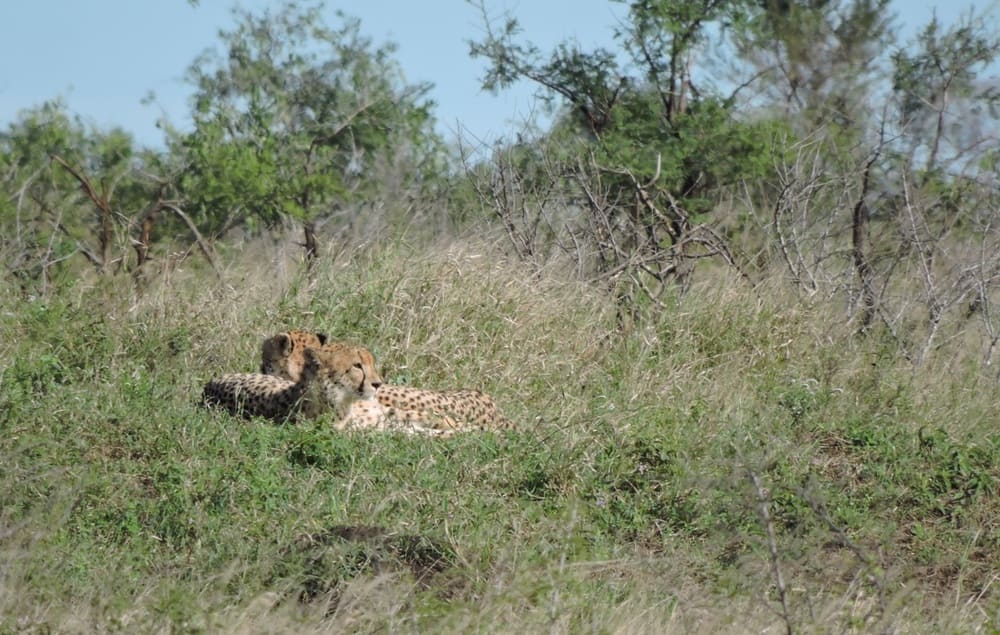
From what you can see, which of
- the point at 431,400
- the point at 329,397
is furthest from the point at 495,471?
the point at 329,397

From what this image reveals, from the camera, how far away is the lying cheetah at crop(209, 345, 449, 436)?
6016mm

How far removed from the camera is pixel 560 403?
6.38 meters

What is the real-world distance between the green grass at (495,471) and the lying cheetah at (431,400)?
0.17m

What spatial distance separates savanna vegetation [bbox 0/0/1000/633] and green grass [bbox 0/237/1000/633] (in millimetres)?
17

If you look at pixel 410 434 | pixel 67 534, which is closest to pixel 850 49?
pixel 410 434

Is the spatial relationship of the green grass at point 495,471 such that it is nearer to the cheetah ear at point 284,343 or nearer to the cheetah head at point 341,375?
the cheetah head at point 341,375

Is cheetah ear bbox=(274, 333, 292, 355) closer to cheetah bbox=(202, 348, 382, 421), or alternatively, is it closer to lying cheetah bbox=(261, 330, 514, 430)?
lying cheetah bbox=(261, 330, 514, 430)

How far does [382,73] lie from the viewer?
19562mm

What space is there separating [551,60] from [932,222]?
3169 millimetres

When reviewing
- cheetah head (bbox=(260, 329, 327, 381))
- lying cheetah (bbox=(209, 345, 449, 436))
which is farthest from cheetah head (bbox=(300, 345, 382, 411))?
cheetah head (bbox=(260, 329, 327, 381))

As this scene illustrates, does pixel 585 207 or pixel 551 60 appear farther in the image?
pixel 551 60

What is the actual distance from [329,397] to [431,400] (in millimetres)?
420

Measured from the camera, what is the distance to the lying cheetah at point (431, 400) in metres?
6.07

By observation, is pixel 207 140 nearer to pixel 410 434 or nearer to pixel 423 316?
pixel 423 316
